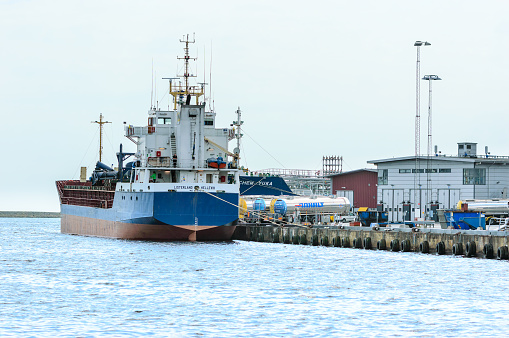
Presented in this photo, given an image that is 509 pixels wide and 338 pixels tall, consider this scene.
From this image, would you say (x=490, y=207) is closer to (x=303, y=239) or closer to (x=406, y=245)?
(x=303, y=239)

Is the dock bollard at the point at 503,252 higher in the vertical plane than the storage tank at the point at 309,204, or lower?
lower

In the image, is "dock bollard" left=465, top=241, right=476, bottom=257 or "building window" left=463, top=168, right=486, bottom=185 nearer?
"dock bollard" left=465, top=241, right=476, bottom=257

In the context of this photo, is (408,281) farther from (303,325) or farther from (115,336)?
(115,336)

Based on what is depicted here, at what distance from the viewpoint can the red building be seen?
105m

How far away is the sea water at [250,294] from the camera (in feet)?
103

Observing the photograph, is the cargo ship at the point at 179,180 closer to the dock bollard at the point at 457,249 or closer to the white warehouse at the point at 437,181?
the dock bollard at the point at 457,249

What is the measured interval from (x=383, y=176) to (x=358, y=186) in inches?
348

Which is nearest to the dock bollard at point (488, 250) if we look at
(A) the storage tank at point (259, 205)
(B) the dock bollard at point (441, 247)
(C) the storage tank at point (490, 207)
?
(B) the dock bollard at point (441, 247)

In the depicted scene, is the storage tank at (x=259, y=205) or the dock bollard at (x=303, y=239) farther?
the storage tank at (x=259, y=205)

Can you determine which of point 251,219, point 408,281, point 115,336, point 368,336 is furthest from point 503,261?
point 251,219

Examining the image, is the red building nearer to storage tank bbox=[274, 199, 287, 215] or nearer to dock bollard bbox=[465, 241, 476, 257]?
storage tank bbox=[274, 199, 287, 215]

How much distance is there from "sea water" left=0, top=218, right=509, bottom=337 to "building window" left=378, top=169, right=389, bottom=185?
127 feet

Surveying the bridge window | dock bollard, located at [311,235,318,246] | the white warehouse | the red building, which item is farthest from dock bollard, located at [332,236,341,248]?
the red building

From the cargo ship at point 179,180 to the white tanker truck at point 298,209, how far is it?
12469 millimetres
